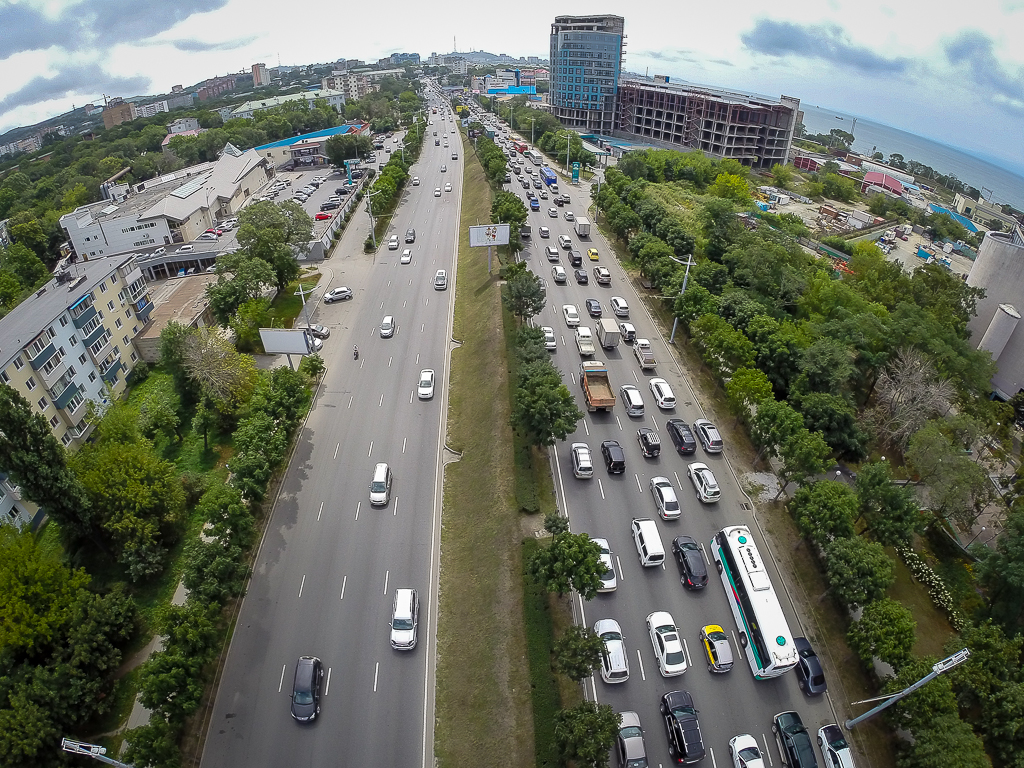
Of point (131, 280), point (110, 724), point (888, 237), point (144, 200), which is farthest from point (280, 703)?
point (888, 237)

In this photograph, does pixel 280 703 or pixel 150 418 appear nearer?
pixel 280 703

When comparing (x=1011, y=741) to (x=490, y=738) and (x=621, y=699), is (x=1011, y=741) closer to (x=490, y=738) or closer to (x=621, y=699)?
(x=621, y=699)

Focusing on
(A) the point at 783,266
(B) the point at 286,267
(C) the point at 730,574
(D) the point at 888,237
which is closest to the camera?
(C) the point at 730,574

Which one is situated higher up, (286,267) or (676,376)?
(286,267)

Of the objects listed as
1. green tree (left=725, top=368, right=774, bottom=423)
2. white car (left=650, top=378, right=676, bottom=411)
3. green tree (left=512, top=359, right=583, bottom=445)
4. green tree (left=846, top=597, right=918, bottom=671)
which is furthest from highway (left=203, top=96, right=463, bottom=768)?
green tree (left=725, top=368, right=774, bottom=423)

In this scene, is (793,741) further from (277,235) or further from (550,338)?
(277,235)

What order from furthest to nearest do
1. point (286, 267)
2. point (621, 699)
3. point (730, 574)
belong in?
1. point (286, 267)
2. point (730, 574)
3. point (621, 699)
